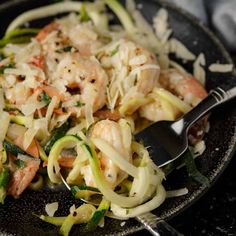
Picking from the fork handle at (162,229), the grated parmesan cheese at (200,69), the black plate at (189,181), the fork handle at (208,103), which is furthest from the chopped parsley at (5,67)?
the fork handle at (162,229)

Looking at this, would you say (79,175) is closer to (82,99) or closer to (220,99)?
(82,99)

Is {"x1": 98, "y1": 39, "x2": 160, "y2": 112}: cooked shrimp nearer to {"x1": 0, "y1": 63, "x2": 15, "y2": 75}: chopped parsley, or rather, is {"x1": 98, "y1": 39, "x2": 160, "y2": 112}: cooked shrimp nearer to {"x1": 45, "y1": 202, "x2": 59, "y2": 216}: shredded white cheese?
{"x1": 0, "y1": 63, "x2": 15, "y2": 75}: chopped parsley

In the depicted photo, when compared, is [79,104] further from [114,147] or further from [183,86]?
[183,86]

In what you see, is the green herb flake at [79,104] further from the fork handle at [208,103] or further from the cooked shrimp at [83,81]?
the fork handle at [208,103]

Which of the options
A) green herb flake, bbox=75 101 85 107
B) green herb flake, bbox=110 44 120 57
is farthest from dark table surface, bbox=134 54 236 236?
green herb flake, bbox=110 44 120 57

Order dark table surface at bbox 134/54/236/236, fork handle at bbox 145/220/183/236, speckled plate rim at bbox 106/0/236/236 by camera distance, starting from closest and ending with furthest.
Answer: fork handle at bbox 145/220/183/236
speckled plate rim at bbox 106/0/236/236
dark table surface at bbox 134/54/236/236

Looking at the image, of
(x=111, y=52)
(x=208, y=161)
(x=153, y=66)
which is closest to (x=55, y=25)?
(x=111, y=52)

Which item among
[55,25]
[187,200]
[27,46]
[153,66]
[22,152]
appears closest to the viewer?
[187,200]
